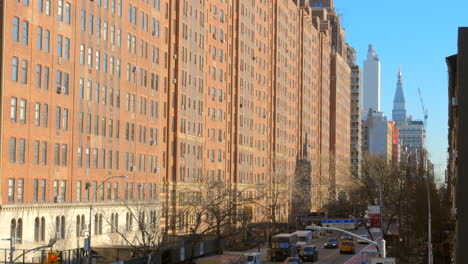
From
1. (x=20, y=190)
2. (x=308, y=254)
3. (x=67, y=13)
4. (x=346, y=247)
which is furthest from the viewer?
(x=346, y=247)

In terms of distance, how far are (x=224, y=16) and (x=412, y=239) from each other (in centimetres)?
4885

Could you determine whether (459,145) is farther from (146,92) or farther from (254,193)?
(254,193)

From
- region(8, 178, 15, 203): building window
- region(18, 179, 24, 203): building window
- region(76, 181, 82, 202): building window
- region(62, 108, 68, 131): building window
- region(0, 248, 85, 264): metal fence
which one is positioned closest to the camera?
region(0, 248, 85, 264): metal fence

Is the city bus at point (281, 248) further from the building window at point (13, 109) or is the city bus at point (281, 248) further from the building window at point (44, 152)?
the building window at point (13, 109)

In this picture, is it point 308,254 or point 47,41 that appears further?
point 308,254

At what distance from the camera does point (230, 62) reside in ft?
453

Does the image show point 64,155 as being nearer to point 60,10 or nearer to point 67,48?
point 67,48

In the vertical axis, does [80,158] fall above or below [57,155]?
below

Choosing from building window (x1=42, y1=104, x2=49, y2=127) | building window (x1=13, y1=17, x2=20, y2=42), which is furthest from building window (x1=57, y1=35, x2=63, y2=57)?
building window (x1=13, y1=17, x2=20, y2=42)

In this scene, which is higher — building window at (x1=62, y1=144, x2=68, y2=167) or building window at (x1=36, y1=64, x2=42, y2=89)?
building window at (x1=36, y1=64, x2=42, y2=89)

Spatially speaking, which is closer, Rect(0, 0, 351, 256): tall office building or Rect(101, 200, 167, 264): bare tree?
Rect(0, 0, 351, 256): tall office building

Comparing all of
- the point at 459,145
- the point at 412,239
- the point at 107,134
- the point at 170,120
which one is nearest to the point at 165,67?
the point at 170,120

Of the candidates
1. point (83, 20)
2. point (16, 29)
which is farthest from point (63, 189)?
point (83, 20)

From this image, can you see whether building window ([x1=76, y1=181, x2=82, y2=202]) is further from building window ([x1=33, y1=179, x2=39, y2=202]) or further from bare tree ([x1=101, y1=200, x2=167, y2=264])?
building window ([x1=33, y1=179, x2=39, y2=202])
